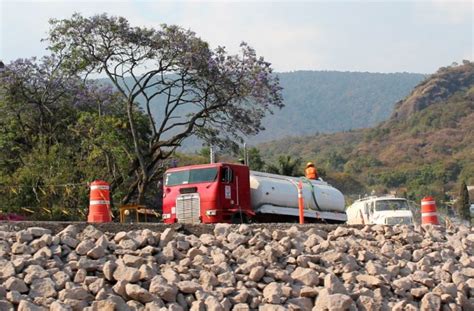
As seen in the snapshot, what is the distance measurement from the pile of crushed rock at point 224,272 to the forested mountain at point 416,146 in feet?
157

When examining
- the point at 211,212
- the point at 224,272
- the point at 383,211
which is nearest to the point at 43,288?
the point at 224,272

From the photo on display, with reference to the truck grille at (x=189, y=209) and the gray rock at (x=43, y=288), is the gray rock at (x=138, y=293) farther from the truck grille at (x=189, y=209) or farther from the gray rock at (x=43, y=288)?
the truck grille at (x=189, y=209)

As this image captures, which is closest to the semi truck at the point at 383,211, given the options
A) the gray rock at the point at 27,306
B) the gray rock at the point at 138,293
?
the gray rock at the point at 138,293

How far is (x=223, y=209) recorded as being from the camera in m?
17.2

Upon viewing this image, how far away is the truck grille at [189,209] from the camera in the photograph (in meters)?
17.2

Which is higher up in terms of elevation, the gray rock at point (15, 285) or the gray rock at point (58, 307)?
the gray rock at point (15, 285)

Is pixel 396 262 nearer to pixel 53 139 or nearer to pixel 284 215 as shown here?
pixel 284 215

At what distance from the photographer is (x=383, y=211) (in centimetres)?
2391

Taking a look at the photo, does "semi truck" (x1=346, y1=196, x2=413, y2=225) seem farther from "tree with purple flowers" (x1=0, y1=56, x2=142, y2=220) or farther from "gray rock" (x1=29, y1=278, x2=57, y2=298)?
"gray rock" (x1=29, y1=278, x2=57, y2=298)

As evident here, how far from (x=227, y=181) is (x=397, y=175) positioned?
69713 millimetres

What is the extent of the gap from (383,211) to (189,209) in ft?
29.3

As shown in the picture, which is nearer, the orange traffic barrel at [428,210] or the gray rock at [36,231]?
the gray rock at [36,231]

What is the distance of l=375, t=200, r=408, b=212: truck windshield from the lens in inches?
942

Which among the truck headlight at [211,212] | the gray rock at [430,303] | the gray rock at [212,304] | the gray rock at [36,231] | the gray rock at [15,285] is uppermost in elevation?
the truck headlight at [211,212]
